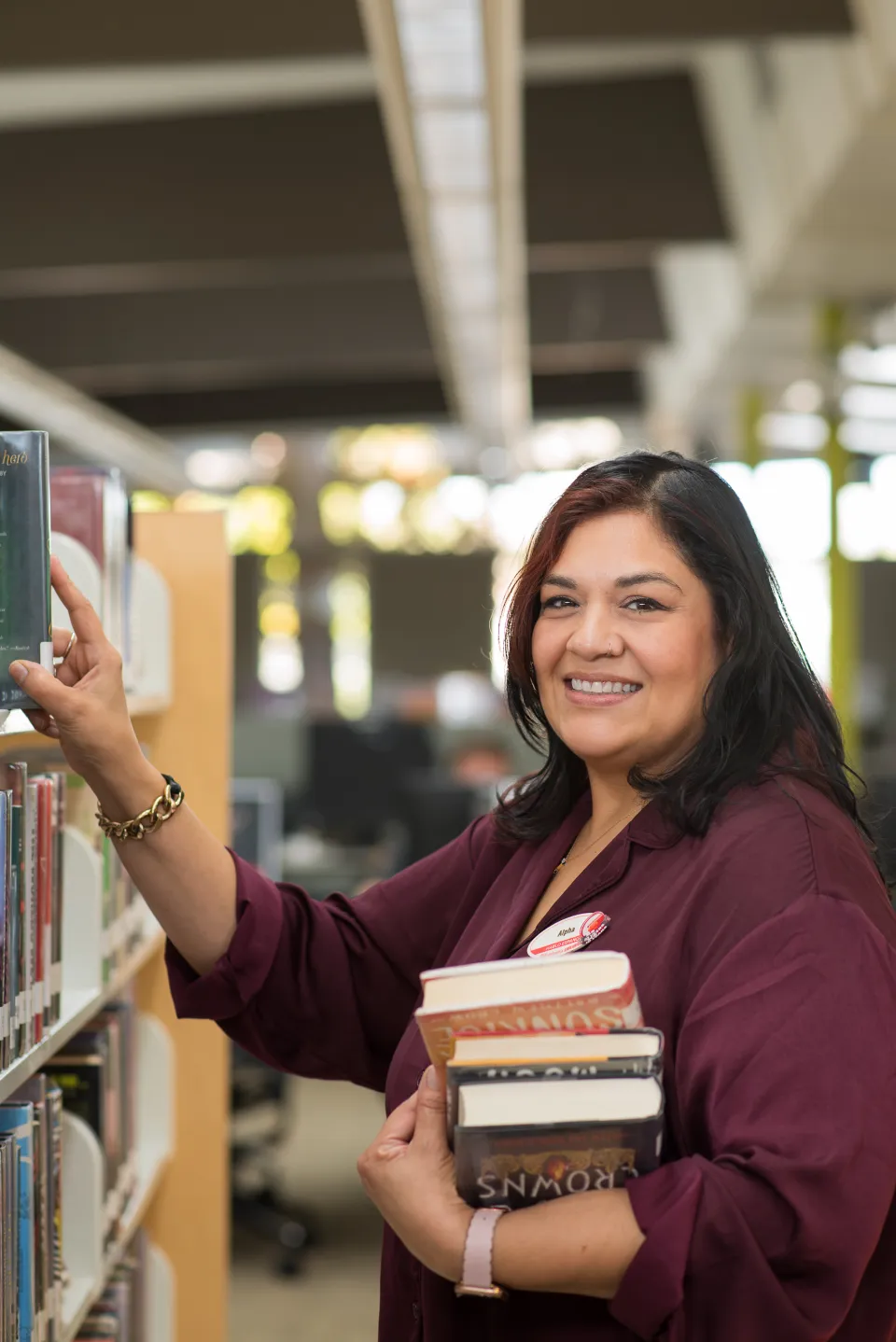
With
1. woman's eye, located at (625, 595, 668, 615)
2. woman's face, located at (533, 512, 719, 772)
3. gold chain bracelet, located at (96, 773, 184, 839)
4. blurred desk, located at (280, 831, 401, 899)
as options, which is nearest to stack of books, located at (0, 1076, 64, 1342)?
gold chain bracelet, located at (96, 773, 184, 839)

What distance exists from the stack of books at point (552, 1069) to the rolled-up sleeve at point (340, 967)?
55 centimetres

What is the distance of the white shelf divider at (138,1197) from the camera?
6.40 ft

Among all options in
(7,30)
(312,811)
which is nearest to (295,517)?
(312,811)

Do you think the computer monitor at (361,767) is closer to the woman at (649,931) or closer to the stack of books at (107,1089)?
the stack of books at (107,1089)

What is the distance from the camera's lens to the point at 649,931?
1380 mm

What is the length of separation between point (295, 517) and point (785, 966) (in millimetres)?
17760

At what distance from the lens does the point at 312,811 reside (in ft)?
25.1

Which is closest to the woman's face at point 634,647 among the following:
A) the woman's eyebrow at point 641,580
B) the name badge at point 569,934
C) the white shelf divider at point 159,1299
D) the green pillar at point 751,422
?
the woman's eyebrow at point 641,580

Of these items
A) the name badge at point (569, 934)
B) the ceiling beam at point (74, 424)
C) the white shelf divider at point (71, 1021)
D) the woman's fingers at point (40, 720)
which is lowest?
the white shelf divider at point (71, 1021)

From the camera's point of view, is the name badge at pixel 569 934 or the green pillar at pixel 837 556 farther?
the green pillar at pixel 837 556

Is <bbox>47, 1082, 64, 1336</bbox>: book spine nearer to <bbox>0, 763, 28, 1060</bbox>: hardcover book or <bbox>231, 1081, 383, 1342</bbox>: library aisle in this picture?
<bbox>0, 763, 28, 1060</bbox>: hardcover book

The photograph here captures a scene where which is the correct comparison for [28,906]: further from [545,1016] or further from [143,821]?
[545,1016]

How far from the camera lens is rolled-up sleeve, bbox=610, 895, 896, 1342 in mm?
1174

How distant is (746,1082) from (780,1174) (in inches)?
3.0
